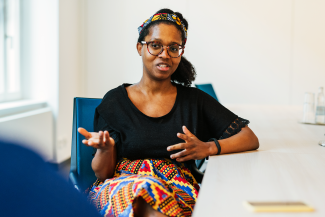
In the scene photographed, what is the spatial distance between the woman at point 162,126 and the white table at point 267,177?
0.40 ft

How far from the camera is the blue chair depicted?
1413 millimetres

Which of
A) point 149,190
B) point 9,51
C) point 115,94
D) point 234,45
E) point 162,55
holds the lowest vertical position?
point 149,190

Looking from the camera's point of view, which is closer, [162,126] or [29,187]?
[29,187]

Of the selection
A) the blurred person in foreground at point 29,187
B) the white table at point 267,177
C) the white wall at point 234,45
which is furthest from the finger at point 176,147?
the white wall at point 234,45

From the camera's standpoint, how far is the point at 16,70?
130 inches

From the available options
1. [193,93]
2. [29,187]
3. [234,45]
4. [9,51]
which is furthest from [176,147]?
[234,45]

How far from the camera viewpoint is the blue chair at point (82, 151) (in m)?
1.41

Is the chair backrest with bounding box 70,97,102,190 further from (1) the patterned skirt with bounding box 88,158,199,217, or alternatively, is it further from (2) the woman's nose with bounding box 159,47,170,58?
(2) the woman's nose with bounding box 159,47,170,58

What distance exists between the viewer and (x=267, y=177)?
3.30 feet

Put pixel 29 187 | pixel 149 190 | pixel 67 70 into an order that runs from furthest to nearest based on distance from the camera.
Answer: pixel 67 70 → pixel 149 190 → pixel 29 187

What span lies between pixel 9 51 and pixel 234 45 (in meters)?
2.81

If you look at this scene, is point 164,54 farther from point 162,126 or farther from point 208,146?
point 208,146

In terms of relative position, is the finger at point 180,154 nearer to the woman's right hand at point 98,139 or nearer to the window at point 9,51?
the woman's right hand at point 98,139

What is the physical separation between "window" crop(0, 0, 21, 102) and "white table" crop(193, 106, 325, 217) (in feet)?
8.25
